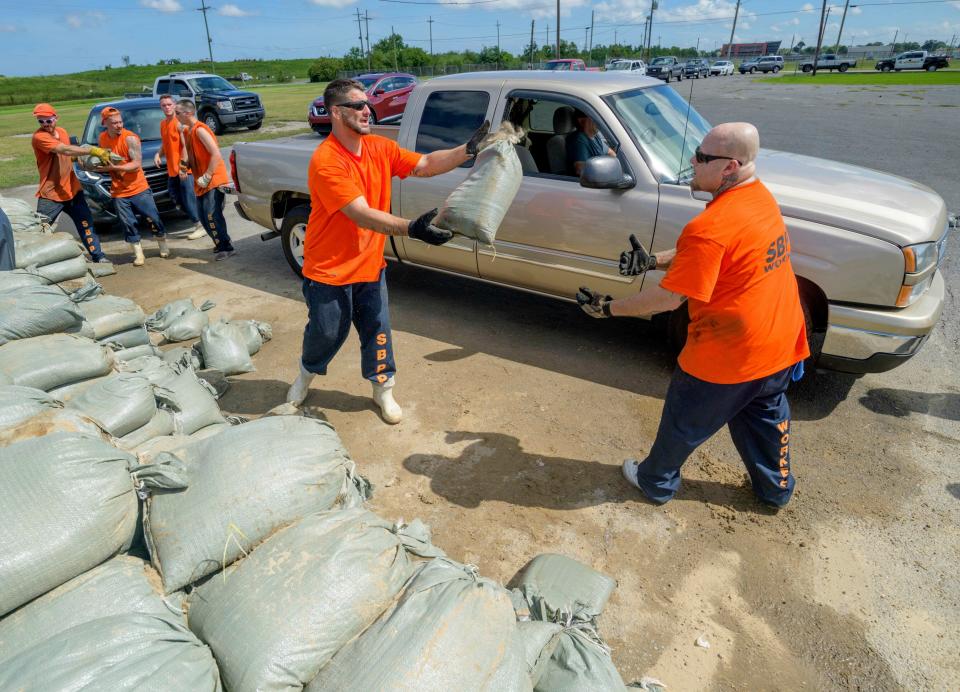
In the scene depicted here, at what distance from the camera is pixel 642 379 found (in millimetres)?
4363

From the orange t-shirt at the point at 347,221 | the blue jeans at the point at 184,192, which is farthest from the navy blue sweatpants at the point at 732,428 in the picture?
the blue jeans at the point at 184,192

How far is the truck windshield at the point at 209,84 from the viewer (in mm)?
18938

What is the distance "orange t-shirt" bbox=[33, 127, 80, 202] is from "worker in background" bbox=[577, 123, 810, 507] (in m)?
6.43

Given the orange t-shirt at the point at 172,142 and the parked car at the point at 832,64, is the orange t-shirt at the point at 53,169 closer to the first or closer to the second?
the orange t-shirt at the point at 172,142

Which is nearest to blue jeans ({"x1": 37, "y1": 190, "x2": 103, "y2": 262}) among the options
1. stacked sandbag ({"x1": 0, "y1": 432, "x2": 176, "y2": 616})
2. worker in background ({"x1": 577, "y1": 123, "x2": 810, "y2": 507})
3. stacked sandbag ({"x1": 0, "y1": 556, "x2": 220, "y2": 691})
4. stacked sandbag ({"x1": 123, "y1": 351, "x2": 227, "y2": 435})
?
stacked sandbag ({"x1": 123, "y1": 351, "x2": 227, "y2": 435})

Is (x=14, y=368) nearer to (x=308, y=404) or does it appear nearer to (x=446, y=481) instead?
(x=308, y=404)

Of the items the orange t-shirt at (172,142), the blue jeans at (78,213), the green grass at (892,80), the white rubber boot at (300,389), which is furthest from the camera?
the green grass at (892,80)

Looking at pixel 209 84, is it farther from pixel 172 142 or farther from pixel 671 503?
pixel 671 503

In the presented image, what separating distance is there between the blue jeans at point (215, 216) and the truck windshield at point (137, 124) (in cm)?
321

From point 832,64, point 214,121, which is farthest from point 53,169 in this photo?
point 832,64

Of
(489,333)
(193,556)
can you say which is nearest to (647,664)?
(193,556)

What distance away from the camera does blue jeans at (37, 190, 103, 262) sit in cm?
664

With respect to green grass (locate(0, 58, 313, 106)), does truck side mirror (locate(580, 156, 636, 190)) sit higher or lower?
lower

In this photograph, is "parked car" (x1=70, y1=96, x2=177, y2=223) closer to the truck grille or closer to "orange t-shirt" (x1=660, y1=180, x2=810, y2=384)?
"orange t-shirt" (x1=660, y1=180, x2=810, y2=384)
